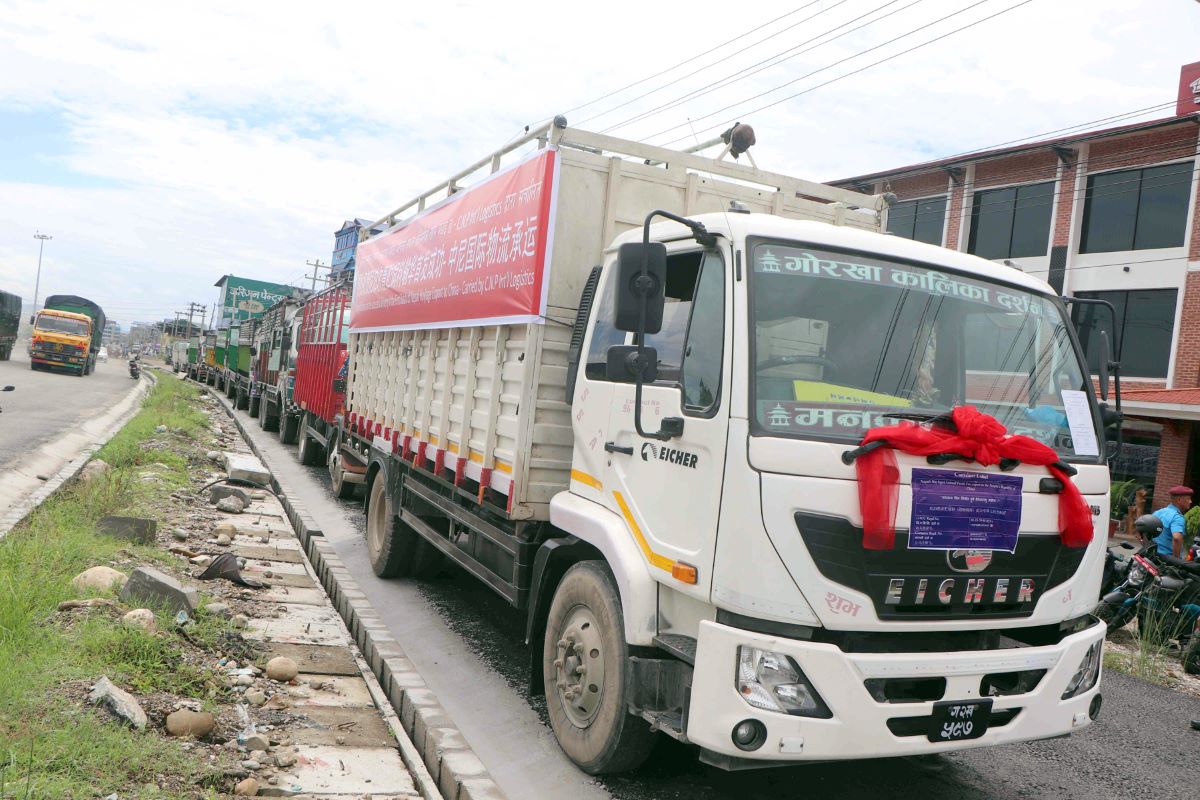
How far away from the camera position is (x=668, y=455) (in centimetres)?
375

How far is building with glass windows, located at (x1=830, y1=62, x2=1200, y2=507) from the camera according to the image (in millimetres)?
20203

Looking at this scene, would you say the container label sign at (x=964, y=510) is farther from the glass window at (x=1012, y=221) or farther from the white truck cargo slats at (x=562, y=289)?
the glass window at (x=1012, y=221)

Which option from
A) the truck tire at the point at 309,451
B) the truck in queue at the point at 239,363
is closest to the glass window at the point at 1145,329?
the truck tire at the point at 309,451

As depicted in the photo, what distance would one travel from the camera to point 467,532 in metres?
5.96

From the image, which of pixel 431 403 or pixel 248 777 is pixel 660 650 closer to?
pixel 248 777

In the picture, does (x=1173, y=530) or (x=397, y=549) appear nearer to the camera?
(x=397, y=549)

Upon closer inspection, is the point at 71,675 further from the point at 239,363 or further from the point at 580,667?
the point at 239,363

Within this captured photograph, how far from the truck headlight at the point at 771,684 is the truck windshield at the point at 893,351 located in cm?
79

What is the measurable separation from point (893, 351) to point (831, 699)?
53.4 inches

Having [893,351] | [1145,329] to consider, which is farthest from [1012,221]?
[893,351]

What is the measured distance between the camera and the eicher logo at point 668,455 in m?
3.58

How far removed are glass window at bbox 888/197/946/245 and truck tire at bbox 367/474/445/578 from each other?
20579 mm

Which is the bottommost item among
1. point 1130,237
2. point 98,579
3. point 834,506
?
point 98,579

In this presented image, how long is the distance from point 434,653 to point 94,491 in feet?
14.6
